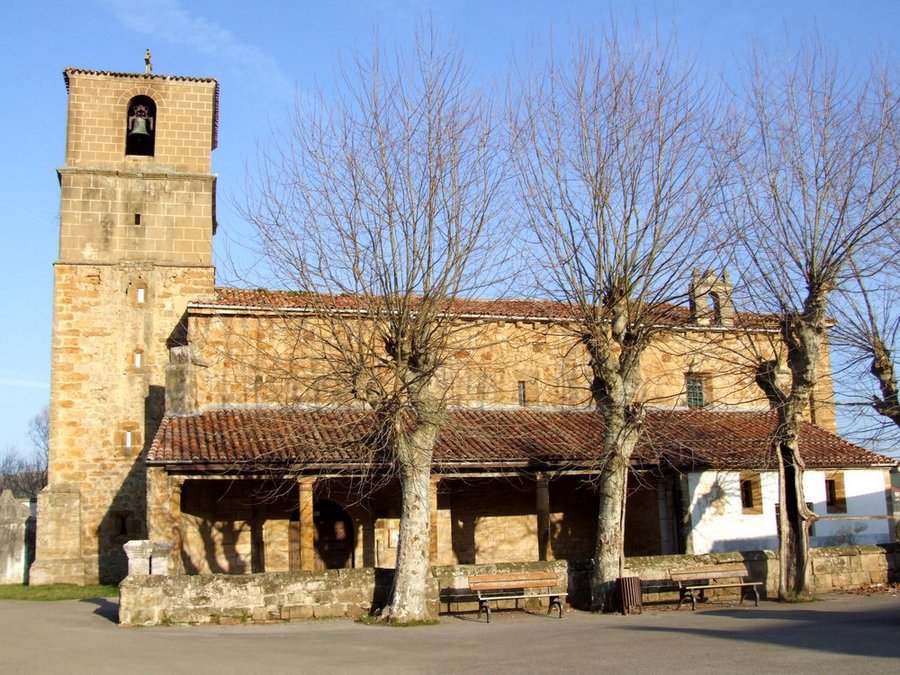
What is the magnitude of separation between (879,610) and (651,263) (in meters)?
5.81

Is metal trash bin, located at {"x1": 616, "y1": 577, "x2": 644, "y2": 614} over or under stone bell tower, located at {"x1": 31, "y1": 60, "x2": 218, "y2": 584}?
under

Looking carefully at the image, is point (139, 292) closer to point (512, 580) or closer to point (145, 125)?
point (145, 125)

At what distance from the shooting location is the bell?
22.2 metres

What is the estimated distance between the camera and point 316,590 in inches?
510

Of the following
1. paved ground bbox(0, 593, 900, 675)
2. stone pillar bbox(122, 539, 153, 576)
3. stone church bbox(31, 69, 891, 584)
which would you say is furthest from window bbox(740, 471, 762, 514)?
stone pillar bbox(122, 539, 153, 576)

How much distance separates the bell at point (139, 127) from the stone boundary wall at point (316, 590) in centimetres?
1334

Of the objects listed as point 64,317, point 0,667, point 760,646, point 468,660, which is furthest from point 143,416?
point 760,646

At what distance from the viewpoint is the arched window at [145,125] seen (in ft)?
74.3

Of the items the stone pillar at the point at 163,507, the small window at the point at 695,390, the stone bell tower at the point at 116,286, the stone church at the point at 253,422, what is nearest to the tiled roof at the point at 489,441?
the stone church at the point at 253,422

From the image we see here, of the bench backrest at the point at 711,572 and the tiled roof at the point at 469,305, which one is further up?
the tiled roof at the point at 469,305

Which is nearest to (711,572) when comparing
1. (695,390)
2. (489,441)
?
(489,441)

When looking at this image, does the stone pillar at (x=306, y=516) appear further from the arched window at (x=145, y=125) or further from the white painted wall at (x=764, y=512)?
the arched window at (x=145, y=125)

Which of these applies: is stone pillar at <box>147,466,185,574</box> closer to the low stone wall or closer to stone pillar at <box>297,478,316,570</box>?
stone pillar at <box>297,478,316,570</box>

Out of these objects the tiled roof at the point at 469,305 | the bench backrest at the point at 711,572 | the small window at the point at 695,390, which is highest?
the tiled roof at the point at 469,305
